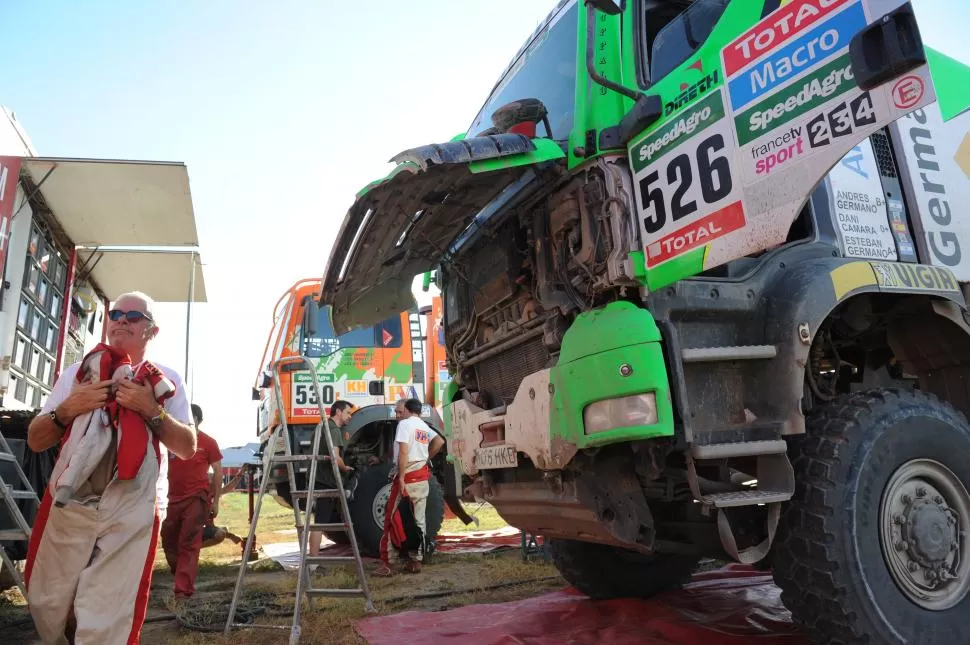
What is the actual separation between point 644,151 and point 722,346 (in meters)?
0.94

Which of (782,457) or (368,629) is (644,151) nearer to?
(782,457)

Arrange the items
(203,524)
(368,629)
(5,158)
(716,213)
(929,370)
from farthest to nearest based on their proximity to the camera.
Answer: (203,524) → (5,158) → (368,629) → (929,370) → (716,213)

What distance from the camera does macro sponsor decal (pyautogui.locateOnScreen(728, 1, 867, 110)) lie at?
7.66 feet

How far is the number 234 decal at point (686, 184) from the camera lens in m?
2.65

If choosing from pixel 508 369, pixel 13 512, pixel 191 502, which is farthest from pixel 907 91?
pixel 191 502

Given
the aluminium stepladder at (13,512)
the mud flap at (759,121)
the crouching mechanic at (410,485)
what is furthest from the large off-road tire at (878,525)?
the crouching mechanic at (410,485)

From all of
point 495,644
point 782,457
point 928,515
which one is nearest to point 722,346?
point 782,457

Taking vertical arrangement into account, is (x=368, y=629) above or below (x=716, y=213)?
below

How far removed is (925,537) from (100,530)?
10.9ft

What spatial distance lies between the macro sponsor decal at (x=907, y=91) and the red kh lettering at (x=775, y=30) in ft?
1.25

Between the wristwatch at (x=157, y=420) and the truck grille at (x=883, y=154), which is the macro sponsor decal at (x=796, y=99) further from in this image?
the wristwatch at (x=157, y=420)

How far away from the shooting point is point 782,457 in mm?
2766

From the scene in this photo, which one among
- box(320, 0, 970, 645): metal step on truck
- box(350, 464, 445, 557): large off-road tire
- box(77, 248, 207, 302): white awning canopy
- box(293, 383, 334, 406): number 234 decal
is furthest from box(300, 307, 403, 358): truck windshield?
box(320, 0, 970, 645): metal step on truck

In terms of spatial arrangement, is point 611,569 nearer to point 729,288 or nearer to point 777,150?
point 729,288
